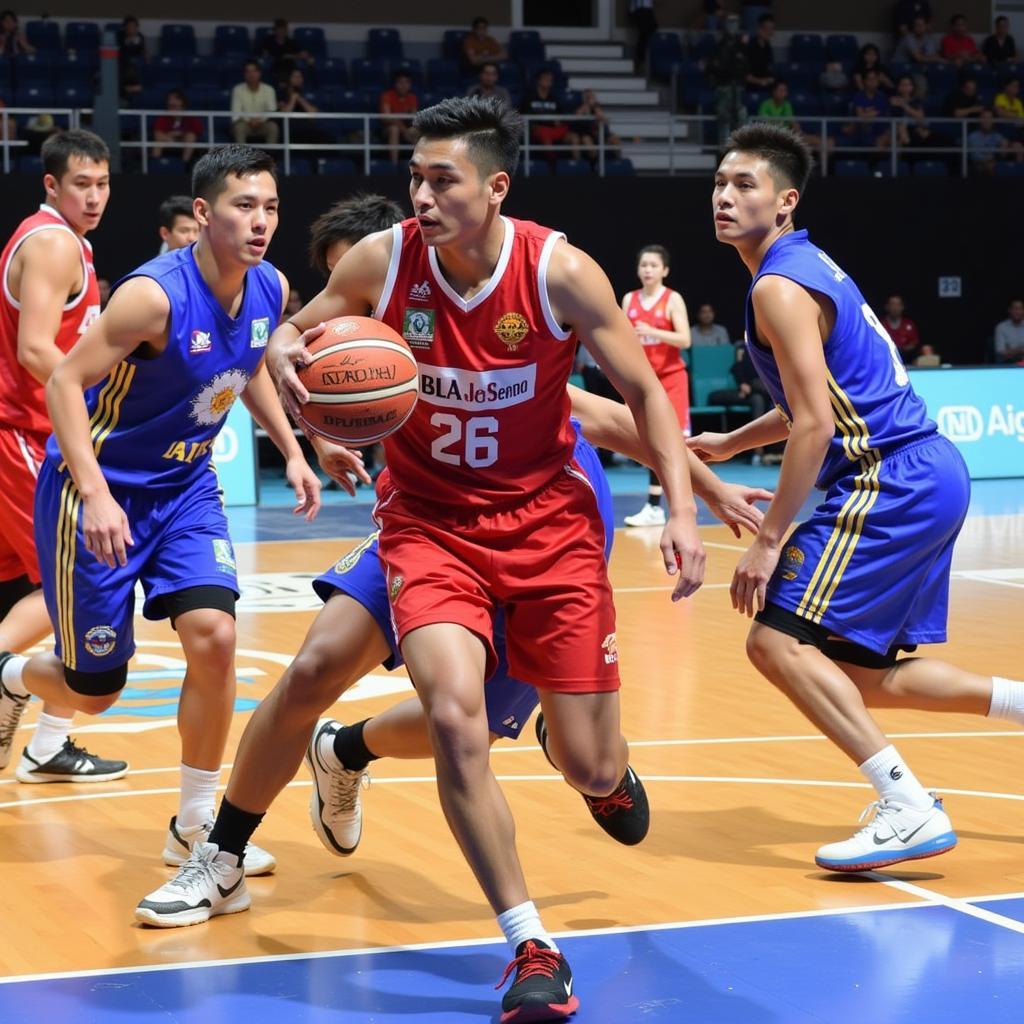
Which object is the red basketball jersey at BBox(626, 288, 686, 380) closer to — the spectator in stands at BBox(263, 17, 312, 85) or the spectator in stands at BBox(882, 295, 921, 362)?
the spectator in stands at BBox(882, 295, 921, 362)

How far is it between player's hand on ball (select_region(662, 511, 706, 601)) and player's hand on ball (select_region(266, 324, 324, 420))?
32.9 inches

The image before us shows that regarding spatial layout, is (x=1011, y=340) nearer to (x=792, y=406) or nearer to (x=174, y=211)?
(x=174, y=211)

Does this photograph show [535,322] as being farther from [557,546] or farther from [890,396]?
[890,396]

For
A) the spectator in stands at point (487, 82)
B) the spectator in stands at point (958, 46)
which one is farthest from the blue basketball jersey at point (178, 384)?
the spectator in stands at point (958, 46)

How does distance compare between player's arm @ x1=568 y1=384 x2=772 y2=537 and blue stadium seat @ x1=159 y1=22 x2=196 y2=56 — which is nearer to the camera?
player's arm @ x1=568 y1=384 x2=772 y2=537

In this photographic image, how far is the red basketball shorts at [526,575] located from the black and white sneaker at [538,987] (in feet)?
2.05

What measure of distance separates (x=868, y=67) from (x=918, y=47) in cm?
159

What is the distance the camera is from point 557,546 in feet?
12.6

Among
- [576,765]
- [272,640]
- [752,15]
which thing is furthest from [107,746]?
[752,15]

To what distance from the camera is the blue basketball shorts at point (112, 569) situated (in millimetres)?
4516

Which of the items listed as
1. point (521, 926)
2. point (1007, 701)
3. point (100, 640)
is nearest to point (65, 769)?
point (100, 640)

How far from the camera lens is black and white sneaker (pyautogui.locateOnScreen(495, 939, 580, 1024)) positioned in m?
3.29

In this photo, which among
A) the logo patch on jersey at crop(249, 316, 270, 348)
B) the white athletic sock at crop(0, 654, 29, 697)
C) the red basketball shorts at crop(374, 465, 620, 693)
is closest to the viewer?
the red basketball shorts at crop(374, 465, 620, 693)

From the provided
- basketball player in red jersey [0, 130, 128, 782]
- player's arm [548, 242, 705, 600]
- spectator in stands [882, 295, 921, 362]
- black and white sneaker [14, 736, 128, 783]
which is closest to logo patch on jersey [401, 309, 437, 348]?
player's arm [548, 242, 705, 600]
